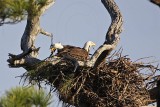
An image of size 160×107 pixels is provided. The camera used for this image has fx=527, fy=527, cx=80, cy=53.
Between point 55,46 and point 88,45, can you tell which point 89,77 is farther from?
point 88,45

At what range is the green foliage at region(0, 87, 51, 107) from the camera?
5.98m

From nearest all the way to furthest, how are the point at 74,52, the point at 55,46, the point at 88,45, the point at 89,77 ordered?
the point at 89,77 < the point at 55,46 < the point at 74,52 < the point at 88,45

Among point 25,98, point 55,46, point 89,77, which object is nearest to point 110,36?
point 89,77

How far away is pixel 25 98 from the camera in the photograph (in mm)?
6184

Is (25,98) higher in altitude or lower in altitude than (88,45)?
lower

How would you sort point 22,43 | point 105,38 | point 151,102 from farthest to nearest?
point 151,102
point 22,43
point 105,38

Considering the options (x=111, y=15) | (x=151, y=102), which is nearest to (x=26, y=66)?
(x=111, y=15)

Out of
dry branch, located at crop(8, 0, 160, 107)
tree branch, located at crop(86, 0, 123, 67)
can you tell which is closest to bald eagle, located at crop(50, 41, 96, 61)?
dry branch, located at crop(8, 0, 160, 107)

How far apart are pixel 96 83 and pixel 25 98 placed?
0.91 meters

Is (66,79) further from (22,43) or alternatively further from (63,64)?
(22,43)

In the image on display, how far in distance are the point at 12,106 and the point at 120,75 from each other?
1253 mm

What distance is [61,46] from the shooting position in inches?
244

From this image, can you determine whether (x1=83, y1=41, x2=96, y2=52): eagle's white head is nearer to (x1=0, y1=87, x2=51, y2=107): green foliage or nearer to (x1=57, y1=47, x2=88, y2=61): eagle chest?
(x1=57, y1=47, x2=88, y2=61): eagle chest

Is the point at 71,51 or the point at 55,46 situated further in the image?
the point at 71,51
